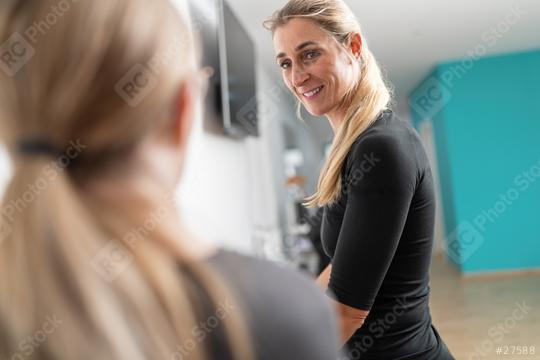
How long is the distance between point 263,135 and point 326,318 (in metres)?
4.96

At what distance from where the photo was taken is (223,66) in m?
3.00

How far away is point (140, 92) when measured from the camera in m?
0.43

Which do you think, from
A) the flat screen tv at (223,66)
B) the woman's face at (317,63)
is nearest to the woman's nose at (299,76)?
the woman's face at (317,63)

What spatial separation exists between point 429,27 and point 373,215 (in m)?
4.48

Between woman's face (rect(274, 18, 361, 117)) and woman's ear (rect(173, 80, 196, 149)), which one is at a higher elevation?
woman's ear (rect(173, 80, 196, 149))

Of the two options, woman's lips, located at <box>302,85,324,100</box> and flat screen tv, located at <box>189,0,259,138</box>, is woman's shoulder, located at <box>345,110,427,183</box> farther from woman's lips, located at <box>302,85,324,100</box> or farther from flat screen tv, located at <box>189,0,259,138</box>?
flat screen tv, located at <box>189,0,259,138</box>

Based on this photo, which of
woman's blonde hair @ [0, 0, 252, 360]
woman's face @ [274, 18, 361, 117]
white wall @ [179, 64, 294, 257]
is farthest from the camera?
white wall @ [179, 64, 294, 257]

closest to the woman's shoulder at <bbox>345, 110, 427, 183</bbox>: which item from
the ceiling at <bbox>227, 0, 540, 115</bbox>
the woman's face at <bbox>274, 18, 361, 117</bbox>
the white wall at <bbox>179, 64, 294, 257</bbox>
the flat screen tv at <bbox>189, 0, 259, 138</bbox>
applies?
the woman's face at <bbox>274, 18, 361, 117</bbox>

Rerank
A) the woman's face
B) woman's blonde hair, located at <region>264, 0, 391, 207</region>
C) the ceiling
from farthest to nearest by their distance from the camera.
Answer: the ceiling
the woman's face
woman's blonde hair, located at <region>264, 0, 391, 207</region>

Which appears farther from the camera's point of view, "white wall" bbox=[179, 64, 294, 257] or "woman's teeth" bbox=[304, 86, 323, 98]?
"white wall" bbox=[179, 64, 294, 257]

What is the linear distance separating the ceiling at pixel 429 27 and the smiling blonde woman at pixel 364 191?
2508 mm

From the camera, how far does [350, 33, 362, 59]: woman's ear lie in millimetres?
1031

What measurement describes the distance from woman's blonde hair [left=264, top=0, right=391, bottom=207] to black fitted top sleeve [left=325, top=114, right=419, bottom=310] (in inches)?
3.6

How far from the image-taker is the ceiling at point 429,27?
159 inches
